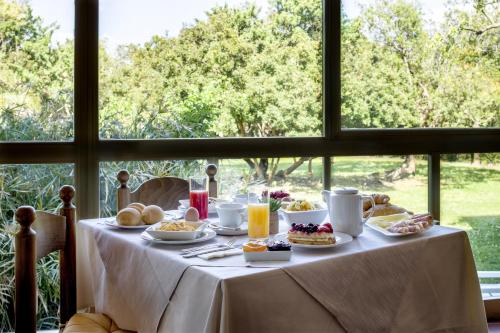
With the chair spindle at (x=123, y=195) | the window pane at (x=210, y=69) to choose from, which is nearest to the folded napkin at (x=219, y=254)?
the chair spindle at (x=123, y=195)

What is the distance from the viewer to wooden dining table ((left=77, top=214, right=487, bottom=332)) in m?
1.40

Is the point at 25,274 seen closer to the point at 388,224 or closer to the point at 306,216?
the point at 306,216

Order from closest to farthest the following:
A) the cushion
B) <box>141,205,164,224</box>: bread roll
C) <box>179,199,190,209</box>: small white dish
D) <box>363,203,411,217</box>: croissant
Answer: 1. the cushion
2. <box>141,205,164,224</box>: bread roll
3. <box>363,203,411,217</box>: croissant
4. <box>179,199,190,209</box>: small white dish

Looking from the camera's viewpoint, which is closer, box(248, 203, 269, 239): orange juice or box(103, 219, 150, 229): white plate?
box(248, 203, 269, 239): orange juice

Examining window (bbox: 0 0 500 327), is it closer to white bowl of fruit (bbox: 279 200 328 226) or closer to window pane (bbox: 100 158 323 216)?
window pane (bbox: 100 158 323 216)

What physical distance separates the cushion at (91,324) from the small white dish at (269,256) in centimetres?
53

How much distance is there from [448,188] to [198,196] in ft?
5.16

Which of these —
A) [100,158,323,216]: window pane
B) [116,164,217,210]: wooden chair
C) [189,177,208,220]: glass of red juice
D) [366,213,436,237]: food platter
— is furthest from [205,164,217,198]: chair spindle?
[366,213,436,237]: food platter

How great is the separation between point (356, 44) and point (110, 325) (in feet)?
6.11

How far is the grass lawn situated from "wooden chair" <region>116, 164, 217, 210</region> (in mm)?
557

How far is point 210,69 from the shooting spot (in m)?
2.81

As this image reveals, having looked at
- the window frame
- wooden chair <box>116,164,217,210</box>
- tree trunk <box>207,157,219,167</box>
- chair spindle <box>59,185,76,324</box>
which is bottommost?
chair spindle <box>59,185,76,324</box>

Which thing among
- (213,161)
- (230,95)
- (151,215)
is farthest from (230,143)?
(151,215)

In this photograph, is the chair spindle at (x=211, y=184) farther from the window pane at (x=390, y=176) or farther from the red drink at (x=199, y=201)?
the window pane at (x=390, y=176)
